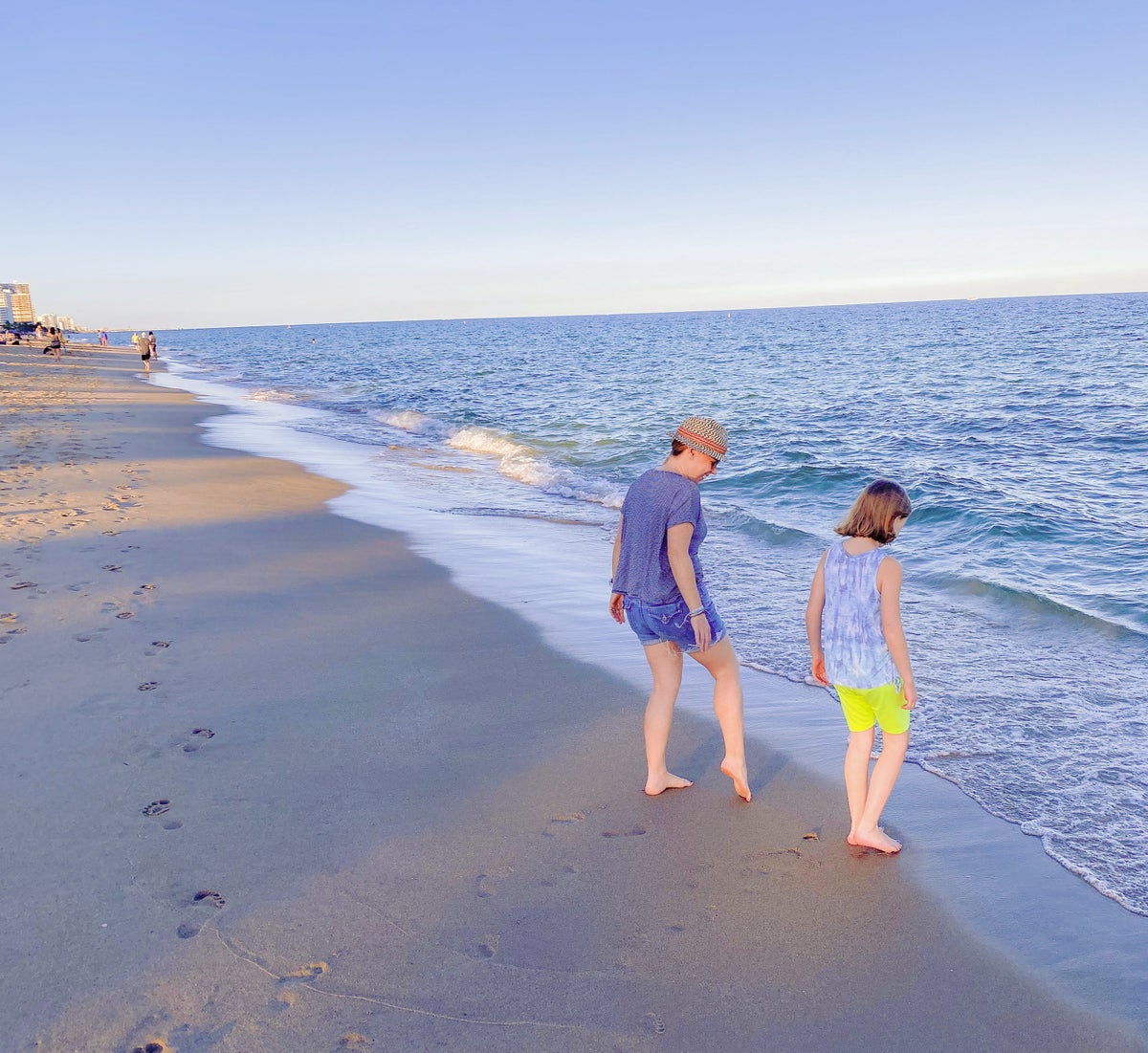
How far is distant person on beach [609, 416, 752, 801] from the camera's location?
3602mm

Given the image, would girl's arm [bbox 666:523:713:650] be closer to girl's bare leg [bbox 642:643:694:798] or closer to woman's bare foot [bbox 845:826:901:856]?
girl's bare leg [bbox 642:643:694:798]

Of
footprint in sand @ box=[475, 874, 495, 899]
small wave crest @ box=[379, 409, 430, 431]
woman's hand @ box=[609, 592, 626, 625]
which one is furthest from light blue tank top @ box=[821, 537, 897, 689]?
small wave crest @ box=[379, 409, 430, 431]

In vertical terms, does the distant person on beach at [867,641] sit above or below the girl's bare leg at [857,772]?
above

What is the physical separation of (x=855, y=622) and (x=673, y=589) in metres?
0.78

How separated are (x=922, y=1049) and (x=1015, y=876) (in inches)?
48.9

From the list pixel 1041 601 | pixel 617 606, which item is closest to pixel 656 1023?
pixel 617 606

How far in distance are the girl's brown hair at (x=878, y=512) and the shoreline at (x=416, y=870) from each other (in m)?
1.42

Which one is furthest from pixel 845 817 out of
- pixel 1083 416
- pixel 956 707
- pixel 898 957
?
pixel 1083 416

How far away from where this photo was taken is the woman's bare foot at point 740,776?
13.4 feet

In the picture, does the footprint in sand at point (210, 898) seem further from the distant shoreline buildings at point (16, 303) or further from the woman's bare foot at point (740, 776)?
the distant shoreline buildings at point (16, 303)

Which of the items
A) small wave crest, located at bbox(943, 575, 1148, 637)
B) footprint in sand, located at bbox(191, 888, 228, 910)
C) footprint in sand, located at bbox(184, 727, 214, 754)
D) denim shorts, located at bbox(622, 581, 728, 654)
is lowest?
small wave crest, located at bbox(943, 575, 1148, 637)

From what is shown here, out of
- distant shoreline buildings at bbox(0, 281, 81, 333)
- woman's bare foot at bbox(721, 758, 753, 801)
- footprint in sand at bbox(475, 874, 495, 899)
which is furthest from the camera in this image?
distant shoreline buildings at bbox(0, 281, 81, 333)

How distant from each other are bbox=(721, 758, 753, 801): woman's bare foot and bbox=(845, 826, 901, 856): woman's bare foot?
53 centimetres

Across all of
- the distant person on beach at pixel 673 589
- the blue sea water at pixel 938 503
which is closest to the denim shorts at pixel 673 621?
the distant person on beach at pixel 673 589
